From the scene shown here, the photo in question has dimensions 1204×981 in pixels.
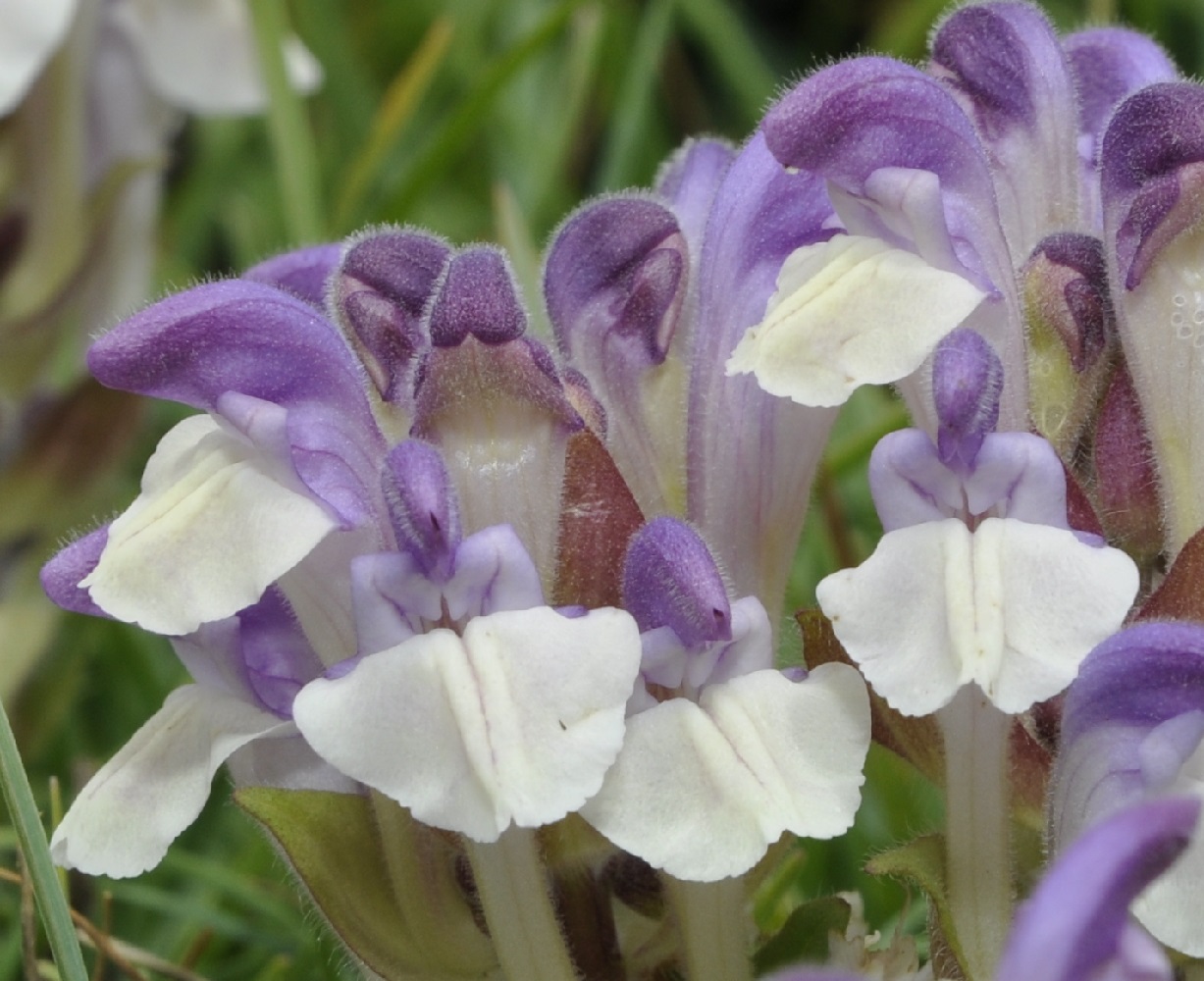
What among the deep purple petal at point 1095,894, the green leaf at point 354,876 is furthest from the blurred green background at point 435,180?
the deep purple petal at point 1095,894

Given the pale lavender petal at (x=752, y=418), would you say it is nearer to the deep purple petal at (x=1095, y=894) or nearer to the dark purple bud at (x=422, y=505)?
the dark purple bud at (x=422, y=505)

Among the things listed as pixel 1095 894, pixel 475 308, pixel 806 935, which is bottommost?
pixel 806 935

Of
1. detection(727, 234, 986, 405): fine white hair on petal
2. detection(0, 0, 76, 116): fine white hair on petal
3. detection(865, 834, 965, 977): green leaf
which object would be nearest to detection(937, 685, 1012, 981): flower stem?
detection(865, 834, 965, 977): green leaf

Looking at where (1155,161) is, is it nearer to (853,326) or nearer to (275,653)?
(853,326)

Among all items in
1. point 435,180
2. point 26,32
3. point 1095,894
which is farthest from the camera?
point 435,180

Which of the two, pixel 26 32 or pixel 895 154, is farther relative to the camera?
pixel 26 32

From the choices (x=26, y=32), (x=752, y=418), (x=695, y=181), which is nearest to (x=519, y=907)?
(x=752, y=418)
